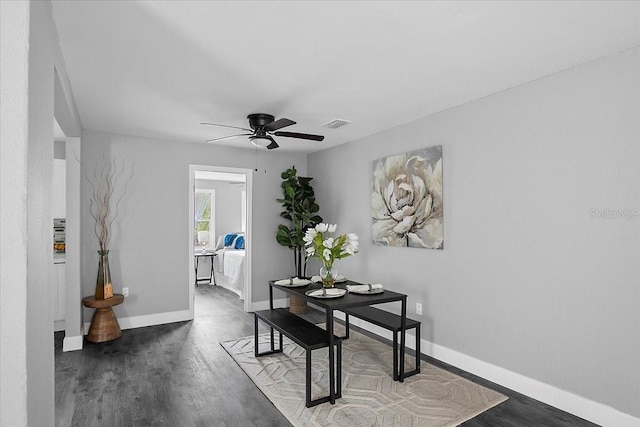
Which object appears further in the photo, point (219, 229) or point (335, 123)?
point (219, 229)

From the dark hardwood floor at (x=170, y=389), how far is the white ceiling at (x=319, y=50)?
2.39 metres

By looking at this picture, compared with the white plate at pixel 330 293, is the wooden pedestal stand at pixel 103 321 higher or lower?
lower

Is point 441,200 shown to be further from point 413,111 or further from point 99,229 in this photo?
point 99,229

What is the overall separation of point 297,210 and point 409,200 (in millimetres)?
1956

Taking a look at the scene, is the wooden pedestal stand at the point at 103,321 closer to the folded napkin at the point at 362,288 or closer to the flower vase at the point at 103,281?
the flower vase at the point at 103,281

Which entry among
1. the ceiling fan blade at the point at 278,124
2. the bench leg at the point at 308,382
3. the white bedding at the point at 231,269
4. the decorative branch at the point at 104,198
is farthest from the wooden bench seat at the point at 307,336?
the white bedding at the point at 231,269

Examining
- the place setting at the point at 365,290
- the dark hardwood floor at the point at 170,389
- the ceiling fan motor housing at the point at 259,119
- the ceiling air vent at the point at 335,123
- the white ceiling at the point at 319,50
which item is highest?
the white ceiling at the point at 319,50

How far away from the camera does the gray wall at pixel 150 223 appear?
4551 mm

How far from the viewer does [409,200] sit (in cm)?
398

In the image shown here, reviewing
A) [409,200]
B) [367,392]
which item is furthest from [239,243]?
[367,392]

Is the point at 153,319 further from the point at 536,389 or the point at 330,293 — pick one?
the point at 536,389

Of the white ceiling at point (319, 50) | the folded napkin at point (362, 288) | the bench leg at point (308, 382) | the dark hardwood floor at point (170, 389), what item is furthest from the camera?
the folded napkin at point (362, 288)

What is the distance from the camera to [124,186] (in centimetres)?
469

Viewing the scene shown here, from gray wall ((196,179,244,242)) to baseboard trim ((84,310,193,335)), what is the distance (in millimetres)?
3685
